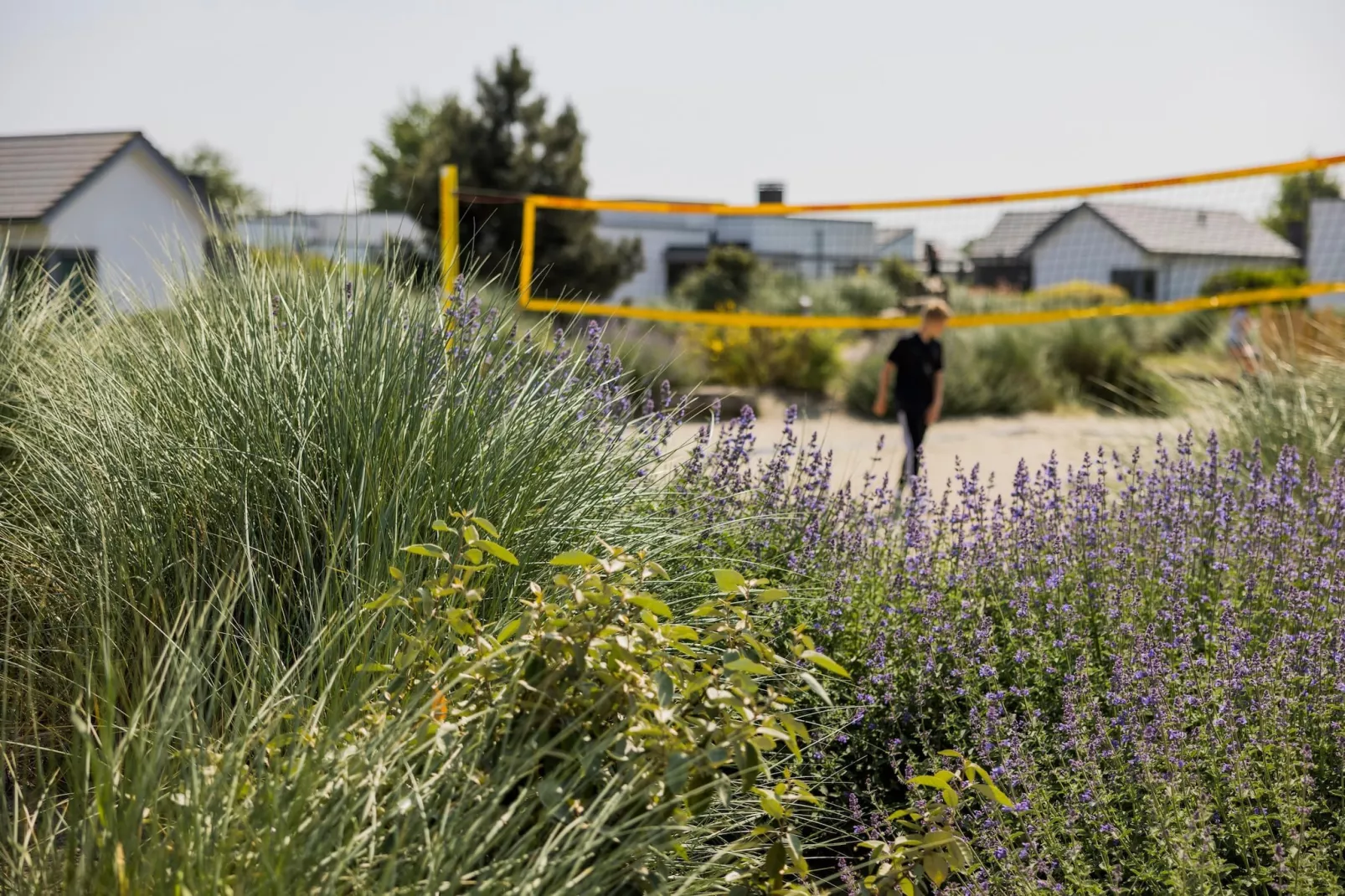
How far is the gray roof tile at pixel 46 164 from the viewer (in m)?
17.1

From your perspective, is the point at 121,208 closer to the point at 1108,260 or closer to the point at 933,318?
the point at 933,318

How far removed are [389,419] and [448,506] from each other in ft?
0.81

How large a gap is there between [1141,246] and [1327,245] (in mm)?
8384

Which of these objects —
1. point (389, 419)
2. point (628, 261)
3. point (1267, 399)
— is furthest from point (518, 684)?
point (628, 261)

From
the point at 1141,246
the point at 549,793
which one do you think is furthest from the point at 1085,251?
the point at 549,793

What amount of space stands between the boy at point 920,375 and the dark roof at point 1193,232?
36782 millimetres

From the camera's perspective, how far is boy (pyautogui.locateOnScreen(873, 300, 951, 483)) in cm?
783

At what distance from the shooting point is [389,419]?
2.78 meters

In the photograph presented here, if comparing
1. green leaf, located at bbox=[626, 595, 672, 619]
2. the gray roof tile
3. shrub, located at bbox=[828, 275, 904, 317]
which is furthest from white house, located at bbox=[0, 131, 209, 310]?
green leaf, located at bbox=[626, 595, 672, 619]

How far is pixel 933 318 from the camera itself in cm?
791

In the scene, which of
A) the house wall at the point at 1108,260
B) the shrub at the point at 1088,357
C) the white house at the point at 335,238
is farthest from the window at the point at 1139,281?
the white house at the point at 335,238

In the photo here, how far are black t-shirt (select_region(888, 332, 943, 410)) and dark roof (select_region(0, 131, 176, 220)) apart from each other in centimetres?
1308

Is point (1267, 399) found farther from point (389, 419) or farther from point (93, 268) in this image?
point (93, 268)

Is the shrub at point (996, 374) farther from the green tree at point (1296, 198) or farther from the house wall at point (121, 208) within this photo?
the green tree at point (1296, 198)
